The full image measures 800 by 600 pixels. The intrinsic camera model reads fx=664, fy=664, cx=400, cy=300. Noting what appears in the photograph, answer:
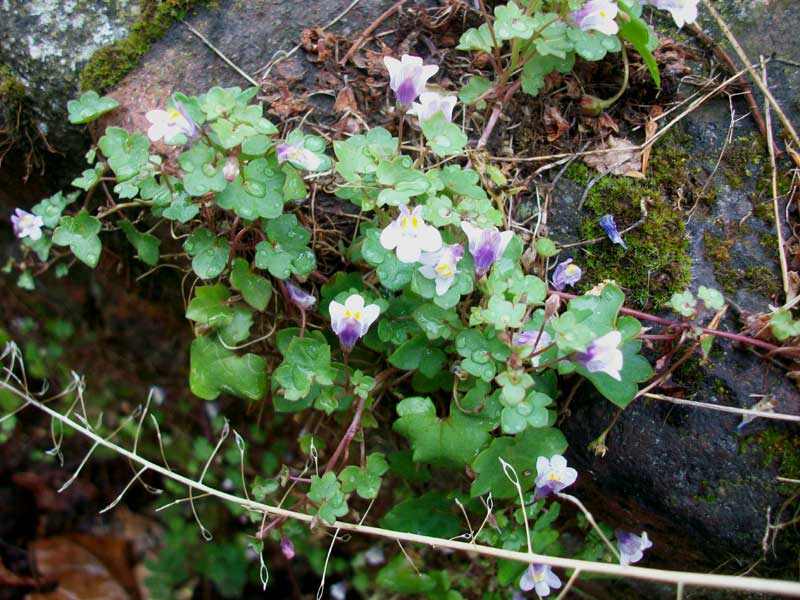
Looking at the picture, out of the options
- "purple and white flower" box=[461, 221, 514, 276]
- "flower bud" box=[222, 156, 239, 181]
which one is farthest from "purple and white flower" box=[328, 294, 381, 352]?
"flower bud" box=[222, 156, 239, 181]

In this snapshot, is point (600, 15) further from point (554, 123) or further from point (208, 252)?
point (208, 252)

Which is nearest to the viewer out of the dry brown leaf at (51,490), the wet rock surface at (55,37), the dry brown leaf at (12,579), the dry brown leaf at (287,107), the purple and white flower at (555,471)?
the purple and white flower at (555,471)

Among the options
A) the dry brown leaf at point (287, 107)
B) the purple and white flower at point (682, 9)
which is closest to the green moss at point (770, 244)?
the purple and white flower at point (682, 9)

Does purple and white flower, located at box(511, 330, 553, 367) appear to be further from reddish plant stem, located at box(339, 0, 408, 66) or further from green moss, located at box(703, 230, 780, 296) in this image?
Result: reddish plant stem, located at box(339, 0, 408, 66)

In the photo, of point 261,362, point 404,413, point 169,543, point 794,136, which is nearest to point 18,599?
point 169,543

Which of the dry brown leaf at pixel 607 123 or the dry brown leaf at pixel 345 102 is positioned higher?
the dry brown leaf at pixel 345 102

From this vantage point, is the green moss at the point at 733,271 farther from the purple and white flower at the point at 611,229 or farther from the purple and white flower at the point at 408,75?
the purple and white flower at the point at 408,75

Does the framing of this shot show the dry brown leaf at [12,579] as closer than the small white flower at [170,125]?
No
